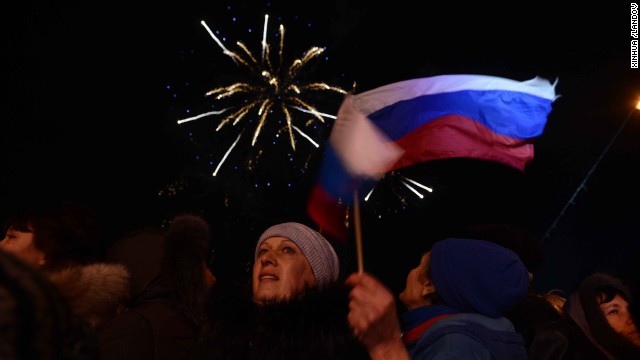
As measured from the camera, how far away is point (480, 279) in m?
2.87

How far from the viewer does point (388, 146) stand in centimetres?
297

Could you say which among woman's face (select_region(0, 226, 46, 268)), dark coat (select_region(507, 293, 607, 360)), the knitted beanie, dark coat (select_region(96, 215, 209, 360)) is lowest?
woman's face (select_region(0, 226, 46, 268))

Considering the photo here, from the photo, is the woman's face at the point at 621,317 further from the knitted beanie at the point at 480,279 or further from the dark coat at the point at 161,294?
the dark coat at the point at 161,294

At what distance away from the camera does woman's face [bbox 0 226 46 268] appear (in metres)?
3.91

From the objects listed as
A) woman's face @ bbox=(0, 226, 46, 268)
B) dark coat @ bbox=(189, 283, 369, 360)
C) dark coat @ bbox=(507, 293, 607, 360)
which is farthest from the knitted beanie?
woman's face @ bbox=(0, 226, 46, 268)

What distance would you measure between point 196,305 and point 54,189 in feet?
28.8

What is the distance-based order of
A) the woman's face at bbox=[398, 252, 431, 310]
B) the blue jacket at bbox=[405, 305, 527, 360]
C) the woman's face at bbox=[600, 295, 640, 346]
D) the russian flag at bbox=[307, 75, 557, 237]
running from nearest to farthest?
the blue jacket at bbox=[405, 305, 527, 360]
the woman's face at bbox=[398, 252, 431, 310]
the russian flag at bbox=[307, 75, 557, 237]
the woman's face at bbox=[600, 295, 640, 346]

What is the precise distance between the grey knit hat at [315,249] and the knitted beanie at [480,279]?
0.72 m

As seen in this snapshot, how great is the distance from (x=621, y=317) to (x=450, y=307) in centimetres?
209

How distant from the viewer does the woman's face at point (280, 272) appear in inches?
127

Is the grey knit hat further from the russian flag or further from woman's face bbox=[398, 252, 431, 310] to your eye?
the russian flag

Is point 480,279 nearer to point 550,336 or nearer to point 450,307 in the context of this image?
point 450,307

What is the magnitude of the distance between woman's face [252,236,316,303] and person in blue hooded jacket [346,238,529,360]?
1.65ft

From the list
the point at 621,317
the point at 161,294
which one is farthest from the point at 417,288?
the point at 621,317
